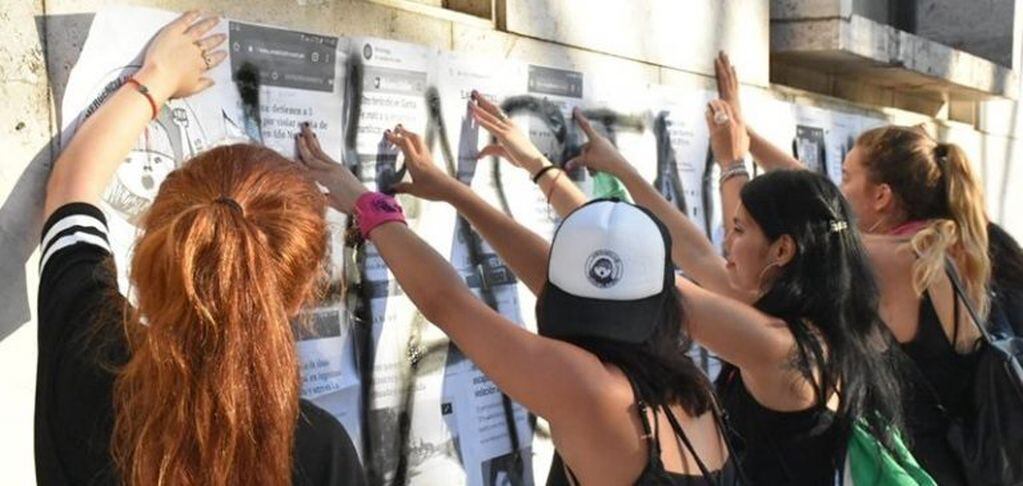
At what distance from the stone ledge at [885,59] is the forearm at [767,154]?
3.20 feet

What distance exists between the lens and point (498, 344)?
6.79ft

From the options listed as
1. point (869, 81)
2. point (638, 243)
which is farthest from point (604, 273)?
point (869, 81)

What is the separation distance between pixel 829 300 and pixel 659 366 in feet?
2.15

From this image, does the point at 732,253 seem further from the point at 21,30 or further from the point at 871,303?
the point at 21,30

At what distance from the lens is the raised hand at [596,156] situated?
11.2 feet

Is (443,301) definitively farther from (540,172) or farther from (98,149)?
(540,172)

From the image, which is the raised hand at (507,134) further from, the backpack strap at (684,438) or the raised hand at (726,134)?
the backpack strap at (684,438)

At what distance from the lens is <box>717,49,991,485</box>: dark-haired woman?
3.15m

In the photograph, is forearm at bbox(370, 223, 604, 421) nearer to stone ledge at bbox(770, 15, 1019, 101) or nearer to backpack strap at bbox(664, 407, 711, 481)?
backpack strap at bbox(664, 407, 711, 481)

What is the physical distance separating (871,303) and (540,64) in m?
1.21

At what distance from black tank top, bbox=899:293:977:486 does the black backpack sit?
33 millimetres

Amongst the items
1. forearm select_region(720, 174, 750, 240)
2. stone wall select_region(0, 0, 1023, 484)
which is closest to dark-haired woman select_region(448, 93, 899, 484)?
forearm select_region(720, 174, 750, 240)

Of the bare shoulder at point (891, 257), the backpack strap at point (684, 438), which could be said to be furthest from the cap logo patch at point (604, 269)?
the bare shoulder at point (891, 257)

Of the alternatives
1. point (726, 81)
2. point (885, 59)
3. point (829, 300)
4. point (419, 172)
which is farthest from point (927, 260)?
point (885, 59)
